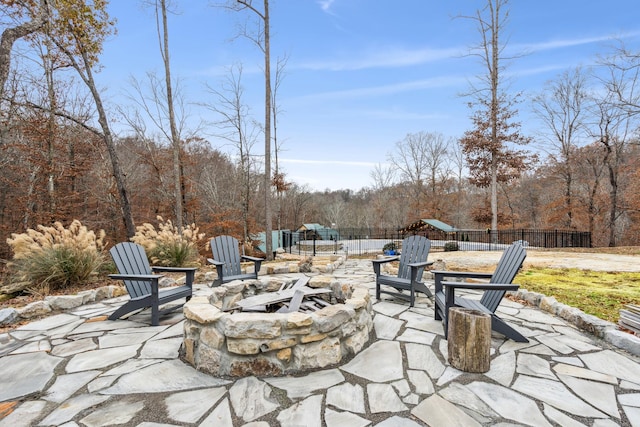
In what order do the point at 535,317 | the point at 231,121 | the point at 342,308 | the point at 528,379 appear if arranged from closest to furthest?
1. the point at 528,379
2. the point at 342,308
3. the point at 535,317
4. the point at 231,121

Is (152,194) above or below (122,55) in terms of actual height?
below

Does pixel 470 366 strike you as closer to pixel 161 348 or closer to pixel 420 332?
pixel 420 332

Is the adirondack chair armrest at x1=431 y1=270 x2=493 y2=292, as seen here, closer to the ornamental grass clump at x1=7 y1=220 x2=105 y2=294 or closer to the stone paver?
the stone paver

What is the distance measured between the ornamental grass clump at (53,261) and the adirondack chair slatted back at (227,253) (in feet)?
6.87

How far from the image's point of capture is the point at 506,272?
2762mm

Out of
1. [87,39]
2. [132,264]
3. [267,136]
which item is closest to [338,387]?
[132,264]

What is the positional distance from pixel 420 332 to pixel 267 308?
153 centimetres

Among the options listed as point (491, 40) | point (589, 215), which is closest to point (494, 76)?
point (491, 40)

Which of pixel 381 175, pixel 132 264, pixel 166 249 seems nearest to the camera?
pixel 132 264

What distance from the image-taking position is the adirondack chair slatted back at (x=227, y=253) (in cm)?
421

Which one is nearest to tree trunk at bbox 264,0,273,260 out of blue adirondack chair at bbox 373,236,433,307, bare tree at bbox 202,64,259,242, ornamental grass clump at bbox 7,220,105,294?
bare tree at bbox 202,64,259,242

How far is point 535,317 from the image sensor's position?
3.27 meters

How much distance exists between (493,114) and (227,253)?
45.6 feet

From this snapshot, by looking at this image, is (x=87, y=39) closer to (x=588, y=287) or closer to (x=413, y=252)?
(x=413, y=252)
